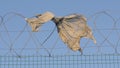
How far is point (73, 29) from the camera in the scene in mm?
29234

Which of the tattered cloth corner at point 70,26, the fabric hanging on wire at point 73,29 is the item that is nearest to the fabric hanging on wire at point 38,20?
the tattered cloth corner at point 70,26

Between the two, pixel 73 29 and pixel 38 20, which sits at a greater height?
pixel 38 20

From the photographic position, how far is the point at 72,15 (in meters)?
29.1

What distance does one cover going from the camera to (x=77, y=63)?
2880cm

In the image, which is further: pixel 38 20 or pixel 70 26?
pixel 70 26

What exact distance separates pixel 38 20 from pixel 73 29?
76 centimetres

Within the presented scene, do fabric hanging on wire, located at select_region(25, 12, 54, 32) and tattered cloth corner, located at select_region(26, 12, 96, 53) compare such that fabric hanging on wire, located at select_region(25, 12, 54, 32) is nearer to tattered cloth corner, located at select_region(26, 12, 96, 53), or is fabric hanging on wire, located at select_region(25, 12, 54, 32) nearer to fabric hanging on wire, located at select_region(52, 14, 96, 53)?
tattered cloth corner, located at select_region(26, 12, 96, 53)

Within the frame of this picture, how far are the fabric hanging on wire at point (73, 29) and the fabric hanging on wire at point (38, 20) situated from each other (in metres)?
0.13

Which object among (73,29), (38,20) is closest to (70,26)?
(73,29)

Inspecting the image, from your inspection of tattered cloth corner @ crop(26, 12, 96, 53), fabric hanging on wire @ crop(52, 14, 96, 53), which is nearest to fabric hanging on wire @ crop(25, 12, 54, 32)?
tattered cloth corner @ crop(26, 12, 96, 53)

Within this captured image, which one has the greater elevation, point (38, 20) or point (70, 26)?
point (38, 20)

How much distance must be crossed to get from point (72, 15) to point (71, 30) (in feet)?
1.11

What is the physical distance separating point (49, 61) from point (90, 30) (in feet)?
3.44

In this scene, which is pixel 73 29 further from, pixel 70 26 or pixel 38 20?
pixel 38 20
